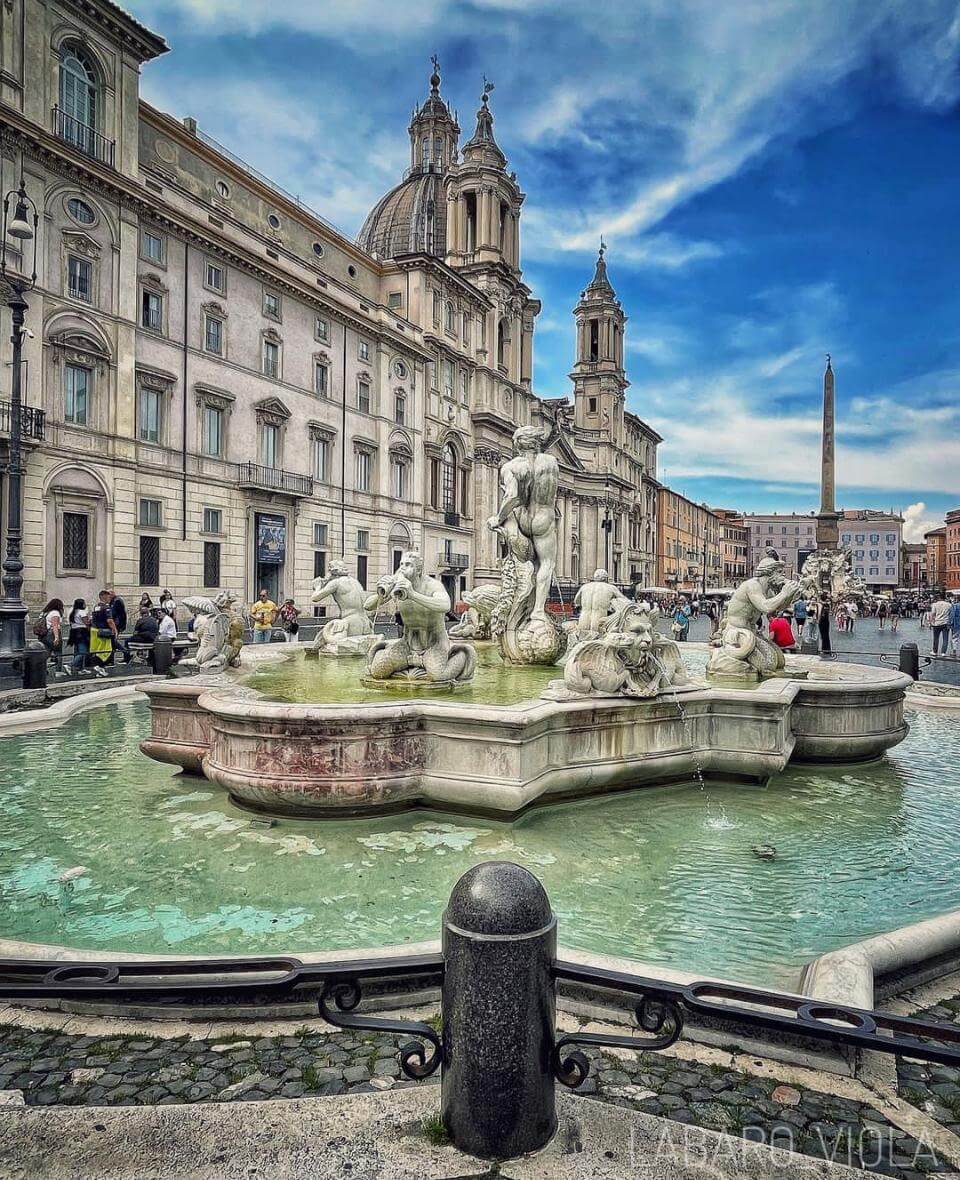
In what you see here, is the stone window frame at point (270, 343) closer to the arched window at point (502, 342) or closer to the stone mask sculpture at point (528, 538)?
the arched window at point (502, 342)

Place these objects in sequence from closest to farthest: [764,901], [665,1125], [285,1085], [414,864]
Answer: [665,1125] → [285,1085] → [764,901] → [414,864]

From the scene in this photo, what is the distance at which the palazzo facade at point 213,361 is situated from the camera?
2219 centimetres

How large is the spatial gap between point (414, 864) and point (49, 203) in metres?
25.1

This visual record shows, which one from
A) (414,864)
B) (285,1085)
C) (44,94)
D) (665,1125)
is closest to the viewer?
(665,1125)

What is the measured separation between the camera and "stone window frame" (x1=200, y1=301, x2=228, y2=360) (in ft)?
92.7

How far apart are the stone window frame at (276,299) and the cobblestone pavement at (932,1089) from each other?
110ft

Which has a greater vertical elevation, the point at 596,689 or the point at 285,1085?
the point at 596,689

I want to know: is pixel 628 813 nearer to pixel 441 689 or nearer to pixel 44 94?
pixel 441 689

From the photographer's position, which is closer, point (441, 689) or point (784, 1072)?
point (784, 1072)

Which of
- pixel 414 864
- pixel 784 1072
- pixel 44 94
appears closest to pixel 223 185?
pixel 44 94

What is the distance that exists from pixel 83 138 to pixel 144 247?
3.38m

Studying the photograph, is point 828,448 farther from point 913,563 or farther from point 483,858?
point 913,563

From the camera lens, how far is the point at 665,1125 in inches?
83.7

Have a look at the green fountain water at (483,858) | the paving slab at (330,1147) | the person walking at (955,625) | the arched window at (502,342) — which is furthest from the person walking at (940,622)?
the arched window at (502,342)
